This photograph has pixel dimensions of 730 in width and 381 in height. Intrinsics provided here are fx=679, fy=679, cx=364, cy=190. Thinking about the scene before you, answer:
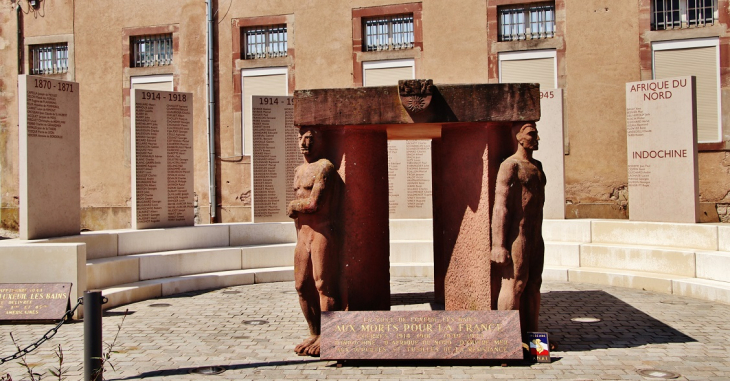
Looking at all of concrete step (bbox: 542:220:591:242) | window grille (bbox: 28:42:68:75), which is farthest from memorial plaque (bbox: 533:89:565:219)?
window grille (bbox: 28:42:68:75)

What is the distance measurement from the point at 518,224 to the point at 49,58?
587 inches

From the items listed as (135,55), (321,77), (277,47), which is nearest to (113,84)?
(135,55)

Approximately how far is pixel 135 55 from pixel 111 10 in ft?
4.01

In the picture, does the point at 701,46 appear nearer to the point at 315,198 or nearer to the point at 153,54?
the point at 315,198

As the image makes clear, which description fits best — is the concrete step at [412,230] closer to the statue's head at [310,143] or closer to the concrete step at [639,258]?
the concrete step at [639,258]

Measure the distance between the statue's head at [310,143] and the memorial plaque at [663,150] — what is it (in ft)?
20.2

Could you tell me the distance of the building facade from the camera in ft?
44.5

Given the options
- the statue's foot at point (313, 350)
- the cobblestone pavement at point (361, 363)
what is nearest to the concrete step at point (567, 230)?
the cobblestone pavement at point (361, 363)

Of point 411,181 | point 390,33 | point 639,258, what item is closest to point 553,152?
point 639,258

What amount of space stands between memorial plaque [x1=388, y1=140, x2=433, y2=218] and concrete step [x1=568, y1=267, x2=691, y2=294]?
3173mm

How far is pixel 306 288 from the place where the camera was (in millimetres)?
6211

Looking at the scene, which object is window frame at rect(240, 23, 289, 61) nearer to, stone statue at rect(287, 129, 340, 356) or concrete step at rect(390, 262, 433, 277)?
concrete step at rect(390, 262, 433, 277)

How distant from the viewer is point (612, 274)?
962 cm

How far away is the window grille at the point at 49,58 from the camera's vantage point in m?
16.9
